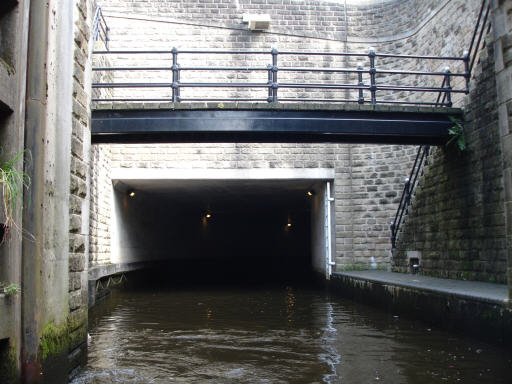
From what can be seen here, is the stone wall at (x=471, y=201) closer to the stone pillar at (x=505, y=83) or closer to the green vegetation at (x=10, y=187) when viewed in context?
the stone pillar at (x=505, y=83)

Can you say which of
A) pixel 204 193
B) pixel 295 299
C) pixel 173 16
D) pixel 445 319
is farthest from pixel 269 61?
pixel 445 319

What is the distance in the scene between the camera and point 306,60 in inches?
591

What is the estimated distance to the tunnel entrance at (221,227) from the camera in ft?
50.3

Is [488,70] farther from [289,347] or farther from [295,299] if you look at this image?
[295,299]

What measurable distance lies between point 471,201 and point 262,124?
3.97 m

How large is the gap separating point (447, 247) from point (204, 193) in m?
10.5

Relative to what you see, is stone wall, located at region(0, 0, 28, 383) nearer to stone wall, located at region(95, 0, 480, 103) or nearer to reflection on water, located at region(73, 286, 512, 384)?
reflection on water, located at region(73, 286, 512, 384)

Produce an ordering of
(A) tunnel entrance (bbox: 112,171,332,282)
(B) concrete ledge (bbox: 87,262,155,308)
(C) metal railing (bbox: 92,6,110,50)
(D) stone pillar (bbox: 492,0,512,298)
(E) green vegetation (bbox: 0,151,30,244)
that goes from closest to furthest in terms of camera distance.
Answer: (E) green vegetation (bbox: 0,151,30,244), (D) stone pillar (bbox: 492,0,512,298), (B) concrete ledge (bbox: 87,262,155,308), (C) metal railing (bbox: 92,6,110,50), (A) tunnel entrance (bbox: 112,171,332,282)

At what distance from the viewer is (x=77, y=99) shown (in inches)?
186

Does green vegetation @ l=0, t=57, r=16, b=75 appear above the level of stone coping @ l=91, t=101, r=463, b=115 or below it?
below

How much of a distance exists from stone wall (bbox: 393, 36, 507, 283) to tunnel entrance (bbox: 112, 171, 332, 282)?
454 cm

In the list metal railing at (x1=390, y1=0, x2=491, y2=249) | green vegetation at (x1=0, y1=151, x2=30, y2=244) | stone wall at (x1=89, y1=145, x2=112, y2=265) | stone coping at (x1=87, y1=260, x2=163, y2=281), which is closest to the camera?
green vegetation at (x1=0, y1=151, x2=30, y2=244)

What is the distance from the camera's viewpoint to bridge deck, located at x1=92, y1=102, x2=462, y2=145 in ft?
30.2

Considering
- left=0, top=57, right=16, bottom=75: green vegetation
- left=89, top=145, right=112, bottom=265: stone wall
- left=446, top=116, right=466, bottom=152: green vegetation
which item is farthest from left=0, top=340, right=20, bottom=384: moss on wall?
left=89, top=145, right=112, bottom=265: stone wall
